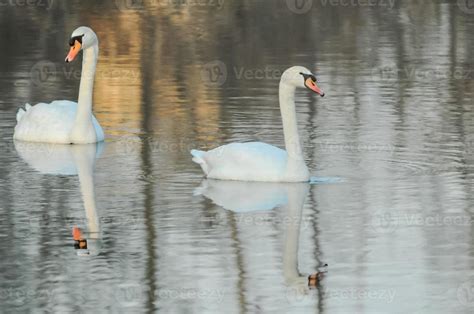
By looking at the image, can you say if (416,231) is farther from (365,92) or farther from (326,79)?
(326,79)

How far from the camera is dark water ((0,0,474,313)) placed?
34.3 feet

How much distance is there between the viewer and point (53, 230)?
41.3 ft

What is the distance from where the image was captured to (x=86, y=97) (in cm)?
1791

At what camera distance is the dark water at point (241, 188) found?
412 inches

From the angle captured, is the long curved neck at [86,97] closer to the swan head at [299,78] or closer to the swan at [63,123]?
the swan at [63,123]

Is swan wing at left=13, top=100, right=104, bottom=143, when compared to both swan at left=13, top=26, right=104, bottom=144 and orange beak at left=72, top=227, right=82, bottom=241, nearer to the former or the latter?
swan at left=13, top=26, right=104, bottom=144

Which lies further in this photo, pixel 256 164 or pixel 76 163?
pixel 76 163

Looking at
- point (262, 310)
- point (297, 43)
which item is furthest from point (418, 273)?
point (297, 43)

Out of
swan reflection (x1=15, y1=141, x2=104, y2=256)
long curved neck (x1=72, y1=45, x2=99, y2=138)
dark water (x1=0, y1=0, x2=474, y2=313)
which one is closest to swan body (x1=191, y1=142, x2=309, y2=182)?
dark water (x1=0, y1=0, x2=474, y2=313)

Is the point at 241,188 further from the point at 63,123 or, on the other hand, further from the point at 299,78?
the point at 63,123

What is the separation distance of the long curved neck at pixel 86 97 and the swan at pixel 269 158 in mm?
2734

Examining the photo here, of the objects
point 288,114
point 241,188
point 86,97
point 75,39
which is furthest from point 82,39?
point 241,188

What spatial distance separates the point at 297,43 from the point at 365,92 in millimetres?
7790

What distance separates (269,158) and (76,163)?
2563 mm
